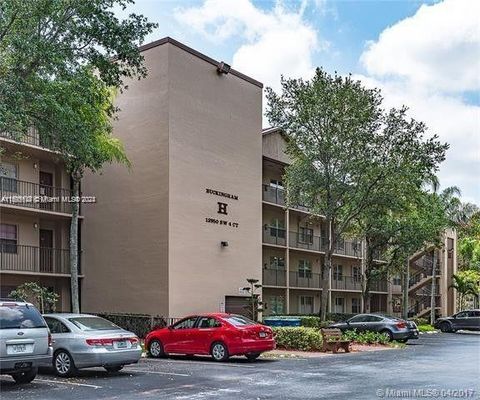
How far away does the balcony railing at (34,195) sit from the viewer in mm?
26672

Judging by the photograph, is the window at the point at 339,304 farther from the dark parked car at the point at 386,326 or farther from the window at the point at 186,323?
the window at the point at 186,323

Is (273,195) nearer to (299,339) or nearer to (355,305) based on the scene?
(355,305)

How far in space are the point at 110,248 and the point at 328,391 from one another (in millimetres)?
18985

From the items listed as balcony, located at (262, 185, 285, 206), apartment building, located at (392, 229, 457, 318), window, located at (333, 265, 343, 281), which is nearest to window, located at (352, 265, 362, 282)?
window, located at (333, 265, 343, 281)

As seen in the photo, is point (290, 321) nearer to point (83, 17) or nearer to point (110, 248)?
point (110, 248)

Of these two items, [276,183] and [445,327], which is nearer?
[276,183]

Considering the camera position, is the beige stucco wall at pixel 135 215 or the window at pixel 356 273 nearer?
the beige stucco wall at pixel 135 215

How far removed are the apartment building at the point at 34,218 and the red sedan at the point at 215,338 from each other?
9921 mm

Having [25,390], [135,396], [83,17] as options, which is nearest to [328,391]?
[135,396]

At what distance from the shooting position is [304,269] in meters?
42.9

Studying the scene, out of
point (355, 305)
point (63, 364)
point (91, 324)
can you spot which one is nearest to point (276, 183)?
point (355, 305)

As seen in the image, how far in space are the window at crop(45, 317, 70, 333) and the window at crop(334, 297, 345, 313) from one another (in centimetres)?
3444

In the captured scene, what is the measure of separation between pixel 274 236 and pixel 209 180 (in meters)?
9.61

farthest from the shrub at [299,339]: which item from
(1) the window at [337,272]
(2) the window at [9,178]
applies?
(1) the window at [337,272]
